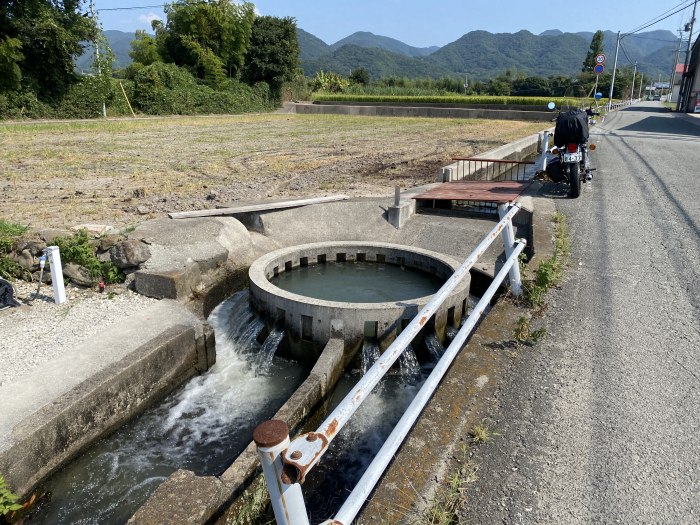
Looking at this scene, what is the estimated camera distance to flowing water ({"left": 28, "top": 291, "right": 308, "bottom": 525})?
3646 mm

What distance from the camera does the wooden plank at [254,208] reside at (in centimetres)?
816

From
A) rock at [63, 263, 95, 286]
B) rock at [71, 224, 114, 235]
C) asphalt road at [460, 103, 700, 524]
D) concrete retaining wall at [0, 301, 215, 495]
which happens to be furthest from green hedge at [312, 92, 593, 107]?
concrete retaining wall at [0, 301, 215, 495]

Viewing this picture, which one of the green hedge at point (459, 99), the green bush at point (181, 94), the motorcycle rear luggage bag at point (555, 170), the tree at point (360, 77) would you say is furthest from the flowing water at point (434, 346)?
the tree at point (360, 77)

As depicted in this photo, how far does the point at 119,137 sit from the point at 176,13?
23596mm

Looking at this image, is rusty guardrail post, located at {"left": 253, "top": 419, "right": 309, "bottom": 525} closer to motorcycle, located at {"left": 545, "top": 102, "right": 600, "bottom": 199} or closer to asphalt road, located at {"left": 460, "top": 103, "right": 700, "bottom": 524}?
asphalt road, located at {"left": 460, "top": 103, "right": 700, "bottom": 524}

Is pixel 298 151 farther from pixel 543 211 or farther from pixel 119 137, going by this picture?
pixel 543 211

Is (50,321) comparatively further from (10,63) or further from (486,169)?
(10,63)

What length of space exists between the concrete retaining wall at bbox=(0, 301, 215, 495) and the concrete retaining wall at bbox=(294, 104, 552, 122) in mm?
30803

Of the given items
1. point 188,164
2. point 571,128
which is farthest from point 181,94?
point 571,128

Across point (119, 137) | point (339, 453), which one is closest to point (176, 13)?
point (119, 137)

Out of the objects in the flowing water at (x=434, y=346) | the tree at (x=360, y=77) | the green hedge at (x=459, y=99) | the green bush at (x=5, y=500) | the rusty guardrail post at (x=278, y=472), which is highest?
the tree at (x=360, y=77)

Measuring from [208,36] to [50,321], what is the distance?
3871 centimetres

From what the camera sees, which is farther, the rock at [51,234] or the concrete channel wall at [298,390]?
the rock at [51,234]

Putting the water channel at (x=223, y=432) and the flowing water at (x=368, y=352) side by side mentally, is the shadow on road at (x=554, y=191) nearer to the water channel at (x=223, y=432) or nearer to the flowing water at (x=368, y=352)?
the water channel at (x=223, y=432)
